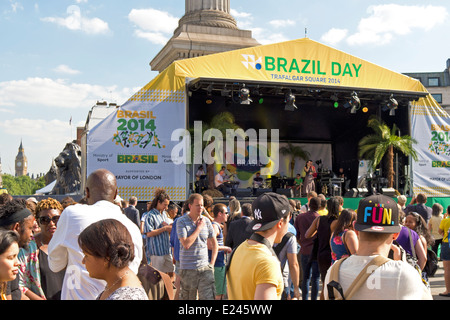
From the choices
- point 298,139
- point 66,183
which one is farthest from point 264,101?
point 66,183

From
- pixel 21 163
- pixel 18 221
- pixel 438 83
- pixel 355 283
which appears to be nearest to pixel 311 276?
pixel 18 221

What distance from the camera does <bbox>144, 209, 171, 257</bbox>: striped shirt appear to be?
6844 millimetres

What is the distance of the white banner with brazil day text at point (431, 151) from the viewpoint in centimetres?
1900

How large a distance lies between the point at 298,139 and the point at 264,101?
4977 mm

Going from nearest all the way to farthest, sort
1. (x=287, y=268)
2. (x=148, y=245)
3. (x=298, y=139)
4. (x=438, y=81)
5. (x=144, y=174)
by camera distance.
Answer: (x=287, y=268) < (x=148, y=245) < (x=144, y=174) < (x=298, y=139) < (x=438, y=81)

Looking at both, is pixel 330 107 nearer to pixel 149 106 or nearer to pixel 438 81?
pixel 149 106

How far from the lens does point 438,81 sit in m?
66.2

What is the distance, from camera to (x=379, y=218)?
7.91 feet

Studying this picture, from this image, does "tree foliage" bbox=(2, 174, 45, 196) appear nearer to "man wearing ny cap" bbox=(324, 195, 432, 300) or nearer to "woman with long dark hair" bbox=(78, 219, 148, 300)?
"woman with long dark hair" bbox=(78, 219, 148, 300)

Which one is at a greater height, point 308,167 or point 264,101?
point 264,101

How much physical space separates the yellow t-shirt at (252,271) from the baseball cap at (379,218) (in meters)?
0.50

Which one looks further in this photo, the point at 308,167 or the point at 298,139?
the point at 298,139
